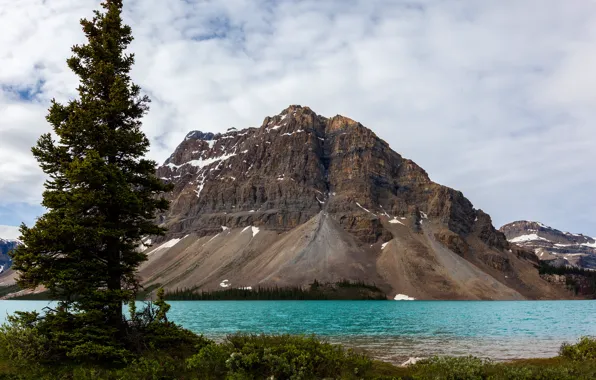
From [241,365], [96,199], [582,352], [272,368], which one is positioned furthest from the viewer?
[582,352]

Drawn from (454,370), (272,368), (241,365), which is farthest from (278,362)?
(454,370)

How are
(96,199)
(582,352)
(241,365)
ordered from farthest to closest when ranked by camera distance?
(582,352), (96,199), (241,365)

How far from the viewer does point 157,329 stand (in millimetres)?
23172

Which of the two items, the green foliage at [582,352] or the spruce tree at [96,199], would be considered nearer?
the spruce tree at [96,199]

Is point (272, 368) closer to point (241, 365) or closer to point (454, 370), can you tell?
point (241, 365)

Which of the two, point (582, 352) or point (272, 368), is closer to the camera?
point (272, 368)

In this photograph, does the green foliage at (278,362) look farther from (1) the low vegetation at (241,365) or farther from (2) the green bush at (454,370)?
(2) the green bush at (454,370)

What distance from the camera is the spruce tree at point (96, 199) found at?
21.8 m

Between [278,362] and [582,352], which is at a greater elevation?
[278,362]

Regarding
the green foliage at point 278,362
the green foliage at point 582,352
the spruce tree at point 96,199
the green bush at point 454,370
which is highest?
the spruce tree at point 96,199

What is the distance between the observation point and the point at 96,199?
22922 mm

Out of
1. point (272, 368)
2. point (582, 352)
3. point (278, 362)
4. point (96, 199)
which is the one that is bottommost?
point (582, 352)

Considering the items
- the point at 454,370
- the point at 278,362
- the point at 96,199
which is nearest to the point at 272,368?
the point at 278,362

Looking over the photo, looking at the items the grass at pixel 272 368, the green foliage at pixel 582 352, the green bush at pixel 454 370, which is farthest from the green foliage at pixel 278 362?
the green foliage at pixel 582 352
